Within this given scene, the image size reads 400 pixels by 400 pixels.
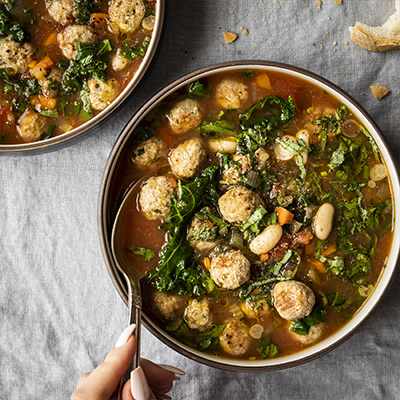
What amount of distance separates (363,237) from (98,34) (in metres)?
2.37

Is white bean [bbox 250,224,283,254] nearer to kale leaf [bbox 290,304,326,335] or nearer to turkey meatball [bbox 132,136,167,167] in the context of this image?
kale leaf [bbox 290,304,326,335]

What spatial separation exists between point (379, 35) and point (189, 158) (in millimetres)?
1720

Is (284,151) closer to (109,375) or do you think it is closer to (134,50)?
(134,50)

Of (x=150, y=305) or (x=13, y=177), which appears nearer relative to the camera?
(x=150, y=305)

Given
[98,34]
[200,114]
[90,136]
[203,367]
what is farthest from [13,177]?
[203,367]

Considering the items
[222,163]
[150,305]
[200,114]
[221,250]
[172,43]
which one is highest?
[172,43]

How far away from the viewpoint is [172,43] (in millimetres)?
3820

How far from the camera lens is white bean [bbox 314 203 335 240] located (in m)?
3.43

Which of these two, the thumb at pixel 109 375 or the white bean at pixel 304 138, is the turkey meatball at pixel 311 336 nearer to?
the white bean at pixel 304 138

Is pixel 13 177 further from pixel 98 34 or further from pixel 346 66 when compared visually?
pixel 346 66

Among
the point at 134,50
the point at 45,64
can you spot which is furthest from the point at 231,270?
the point at 45,64

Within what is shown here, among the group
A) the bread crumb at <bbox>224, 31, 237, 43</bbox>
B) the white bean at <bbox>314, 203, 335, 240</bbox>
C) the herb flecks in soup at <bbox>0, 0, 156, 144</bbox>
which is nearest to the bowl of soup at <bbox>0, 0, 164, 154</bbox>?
the herb flecks in soup at <bbox>0, 0, 156, 144</bbox>

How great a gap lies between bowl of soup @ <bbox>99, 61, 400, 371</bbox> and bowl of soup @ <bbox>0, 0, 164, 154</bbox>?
1.46 ft

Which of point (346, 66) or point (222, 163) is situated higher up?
point (346, 66)
